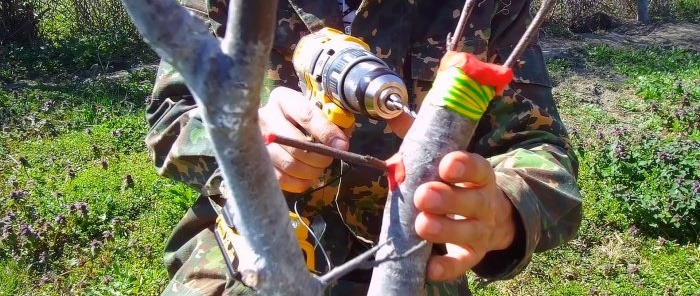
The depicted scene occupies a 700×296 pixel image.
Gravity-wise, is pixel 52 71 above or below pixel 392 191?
below

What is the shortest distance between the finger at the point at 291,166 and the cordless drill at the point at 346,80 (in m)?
0.11

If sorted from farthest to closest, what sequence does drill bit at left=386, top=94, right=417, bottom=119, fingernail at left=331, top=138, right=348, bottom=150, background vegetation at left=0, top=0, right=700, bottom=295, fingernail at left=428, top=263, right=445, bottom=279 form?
background vegetation at left=0, top=0, right=700, bottom=295 < fingernail at left=331, top=138, right=348, bottom=150 < drill bit at left=386, top=94, right=417, bottom=119 < fingernail at left=428, top=263, right=445, bottom=279

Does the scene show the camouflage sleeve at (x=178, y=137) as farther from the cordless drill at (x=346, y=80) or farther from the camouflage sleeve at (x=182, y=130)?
the cordless drill at (x=346, y=80)

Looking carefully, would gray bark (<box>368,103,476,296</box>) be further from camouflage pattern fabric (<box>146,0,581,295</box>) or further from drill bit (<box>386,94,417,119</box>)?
camouflage pattern fabric (<box>146,0,581,295</box>)

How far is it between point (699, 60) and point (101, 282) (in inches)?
236

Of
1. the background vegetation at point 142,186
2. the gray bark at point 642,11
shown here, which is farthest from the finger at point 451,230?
the gray bark at point 642,11

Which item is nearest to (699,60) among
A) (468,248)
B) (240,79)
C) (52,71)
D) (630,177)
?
(630,177)

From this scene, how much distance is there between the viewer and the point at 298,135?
1562mm

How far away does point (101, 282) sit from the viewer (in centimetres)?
322

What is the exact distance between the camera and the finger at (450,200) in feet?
3.88

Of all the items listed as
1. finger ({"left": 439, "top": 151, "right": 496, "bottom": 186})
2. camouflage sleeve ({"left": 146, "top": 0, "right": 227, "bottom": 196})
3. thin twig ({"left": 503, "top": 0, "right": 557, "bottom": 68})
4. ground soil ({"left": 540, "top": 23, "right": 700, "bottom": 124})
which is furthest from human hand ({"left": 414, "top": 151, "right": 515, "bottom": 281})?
ground soil ({"left": 540, "top": 23, "right": 700, "bottom": 124})

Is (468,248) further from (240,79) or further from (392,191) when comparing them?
(240,79)

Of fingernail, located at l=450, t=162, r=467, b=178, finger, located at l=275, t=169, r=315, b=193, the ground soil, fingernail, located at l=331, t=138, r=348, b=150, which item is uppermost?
fingernail, located at l=450, t=162, r=467, b=178

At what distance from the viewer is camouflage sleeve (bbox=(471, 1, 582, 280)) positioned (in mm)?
1565
